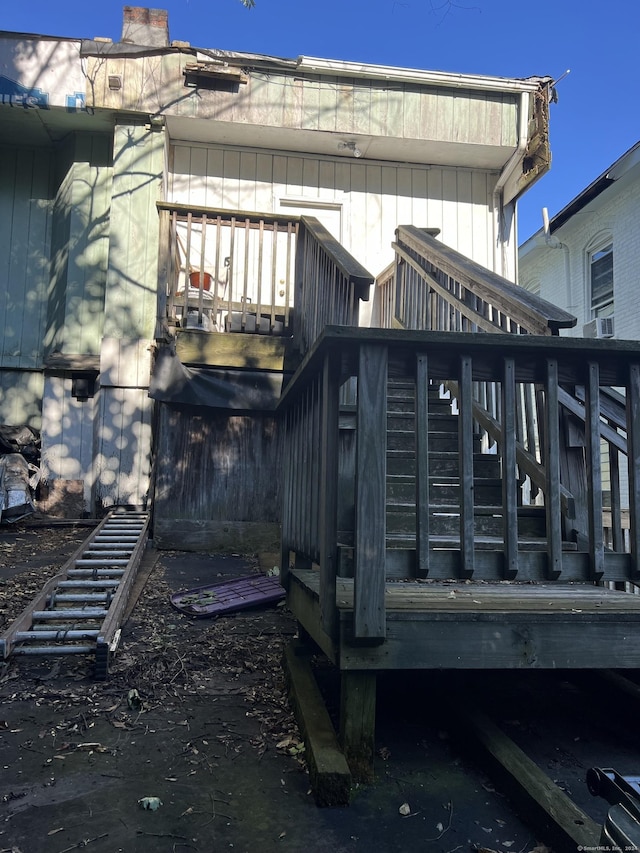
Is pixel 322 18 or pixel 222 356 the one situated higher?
pixel 322 18

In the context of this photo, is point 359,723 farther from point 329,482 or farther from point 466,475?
point 466,475

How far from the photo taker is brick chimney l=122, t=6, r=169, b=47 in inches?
300

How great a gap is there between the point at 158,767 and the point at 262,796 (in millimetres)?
430

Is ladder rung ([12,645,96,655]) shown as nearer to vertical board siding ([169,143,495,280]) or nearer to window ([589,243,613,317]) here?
vertical board siding ([169,143,495,280])

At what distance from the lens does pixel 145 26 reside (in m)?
7.66

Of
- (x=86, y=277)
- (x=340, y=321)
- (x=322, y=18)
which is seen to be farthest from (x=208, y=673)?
(x=322, y=18)

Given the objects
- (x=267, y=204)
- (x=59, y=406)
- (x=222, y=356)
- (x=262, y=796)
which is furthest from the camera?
(x=267, y=204)

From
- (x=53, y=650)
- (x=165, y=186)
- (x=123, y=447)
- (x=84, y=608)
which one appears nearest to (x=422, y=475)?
(x=53, y=650)

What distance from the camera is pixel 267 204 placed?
826cm

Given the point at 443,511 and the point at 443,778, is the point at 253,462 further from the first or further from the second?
the point at 443,778

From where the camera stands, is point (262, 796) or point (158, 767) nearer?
point (262, 796)

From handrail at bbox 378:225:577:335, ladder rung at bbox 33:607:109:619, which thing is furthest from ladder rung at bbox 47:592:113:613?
handrail at bbox 378:225:577:335

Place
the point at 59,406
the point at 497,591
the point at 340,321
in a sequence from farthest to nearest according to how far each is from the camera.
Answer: the point at 59,406 → the point at 340,321 → the point at 497,591

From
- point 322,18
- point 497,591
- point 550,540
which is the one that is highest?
point 322,18
